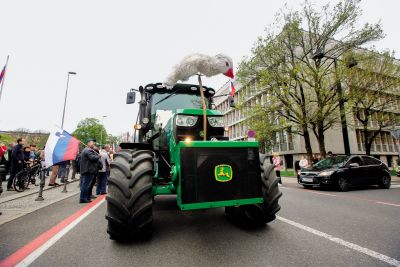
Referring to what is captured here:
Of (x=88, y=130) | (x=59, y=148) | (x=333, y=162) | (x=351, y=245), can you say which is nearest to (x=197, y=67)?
(x=351, y=245)

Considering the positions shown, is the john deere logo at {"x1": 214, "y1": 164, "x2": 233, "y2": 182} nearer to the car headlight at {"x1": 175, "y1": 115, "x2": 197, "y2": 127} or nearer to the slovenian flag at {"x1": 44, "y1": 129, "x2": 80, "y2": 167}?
the car headlight at {"x1": 175, "y1": 115, "x2": 197, "y2": 127}

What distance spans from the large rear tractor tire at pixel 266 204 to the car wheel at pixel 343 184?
735 centimetres

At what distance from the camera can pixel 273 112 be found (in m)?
19.5

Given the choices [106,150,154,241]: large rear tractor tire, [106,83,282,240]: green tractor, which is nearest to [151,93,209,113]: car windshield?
[106,83,282,240]: green tractor

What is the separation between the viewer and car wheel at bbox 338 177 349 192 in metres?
9.28

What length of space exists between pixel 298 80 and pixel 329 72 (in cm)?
234

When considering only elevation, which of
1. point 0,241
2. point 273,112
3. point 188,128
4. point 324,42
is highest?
point 324,42

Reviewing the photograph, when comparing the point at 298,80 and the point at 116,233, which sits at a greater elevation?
the point at 298,80

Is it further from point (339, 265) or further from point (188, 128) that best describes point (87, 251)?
point (339, 265)

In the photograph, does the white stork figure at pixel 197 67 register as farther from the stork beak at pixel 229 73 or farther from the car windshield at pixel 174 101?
the car windshield at pixel 174 101

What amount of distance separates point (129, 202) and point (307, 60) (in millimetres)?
19158

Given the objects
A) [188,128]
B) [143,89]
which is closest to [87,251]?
[188,128]

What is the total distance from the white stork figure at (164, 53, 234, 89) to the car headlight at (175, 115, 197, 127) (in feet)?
2.01

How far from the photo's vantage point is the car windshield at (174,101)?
5074 mm
